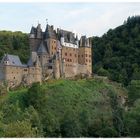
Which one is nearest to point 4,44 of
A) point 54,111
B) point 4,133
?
point 54,111

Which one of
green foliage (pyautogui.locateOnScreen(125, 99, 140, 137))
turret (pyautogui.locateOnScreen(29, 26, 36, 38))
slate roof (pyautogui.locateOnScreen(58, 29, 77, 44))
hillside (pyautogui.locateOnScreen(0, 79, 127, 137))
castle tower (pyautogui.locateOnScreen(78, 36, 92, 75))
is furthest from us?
→ castle tower (pyautogui.locateOnScreen(78, 36, 92, 75))

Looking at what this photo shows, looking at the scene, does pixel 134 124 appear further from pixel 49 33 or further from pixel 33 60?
pixel 49 33

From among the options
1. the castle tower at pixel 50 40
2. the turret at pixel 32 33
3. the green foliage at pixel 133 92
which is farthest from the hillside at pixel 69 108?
the turret at pixel 32 33

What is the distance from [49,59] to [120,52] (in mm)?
27824

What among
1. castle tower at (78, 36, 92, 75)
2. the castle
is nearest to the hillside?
the castle

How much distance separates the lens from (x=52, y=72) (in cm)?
5706

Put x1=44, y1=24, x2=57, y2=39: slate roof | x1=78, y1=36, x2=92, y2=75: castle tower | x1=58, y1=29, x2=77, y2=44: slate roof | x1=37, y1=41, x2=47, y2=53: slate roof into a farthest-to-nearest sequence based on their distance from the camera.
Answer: x1=78, y1=36, x2=92, y2=75: castle tower < x1=58, y1=29, x2=77, y2=44: slate roof < x1=44, y1=24, x2=57, y2=39: slate roof < x1=37, y1=41, x2=47, y2=53: slate roof

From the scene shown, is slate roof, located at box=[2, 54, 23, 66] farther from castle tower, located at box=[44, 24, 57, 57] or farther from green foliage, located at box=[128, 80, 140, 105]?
green foliage, located at box=[128, 80, 140, 105]

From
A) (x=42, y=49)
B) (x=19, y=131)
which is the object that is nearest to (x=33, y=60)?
(x=42, y=49)

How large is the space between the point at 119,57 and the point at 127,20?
40.9ft

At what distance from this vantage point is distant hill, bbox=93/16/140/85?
74438mm

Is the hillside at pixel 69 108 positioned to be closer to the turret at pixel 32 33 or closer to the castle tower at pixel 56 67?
the castle tower at pixel 56 67

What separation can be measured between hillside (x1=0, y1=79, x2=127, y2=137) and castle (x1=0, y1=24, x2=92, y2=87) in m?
1.16

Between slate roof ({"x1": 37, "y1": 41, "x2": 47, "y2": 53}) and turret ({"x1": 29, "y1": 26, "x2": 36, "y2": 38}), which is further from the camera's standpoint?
turret ({"x1": 29, "y1": 26, "x2": 36, "y2": 38})
